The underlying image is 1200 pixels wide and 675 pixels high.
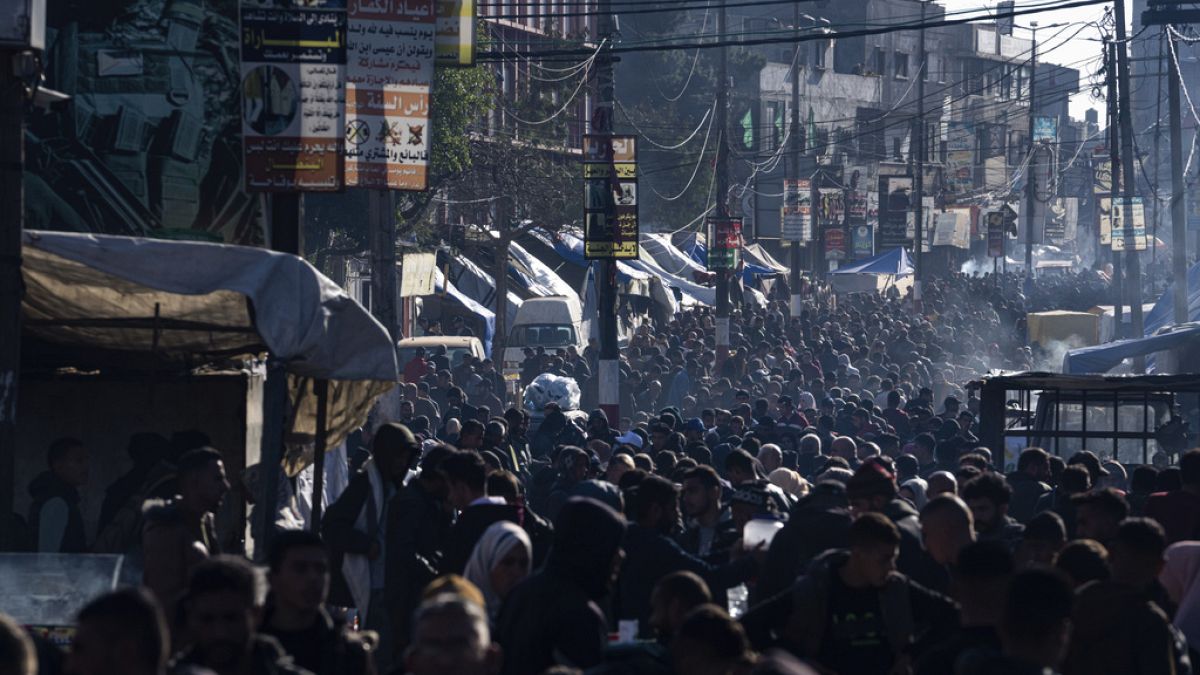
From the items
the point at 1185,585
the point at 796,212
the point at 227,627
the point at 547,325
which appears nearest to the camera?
the point at 227,627

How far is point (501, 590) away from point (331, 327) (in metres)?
2.24

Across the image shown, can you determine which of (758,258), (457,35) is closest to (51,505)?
(457,35)

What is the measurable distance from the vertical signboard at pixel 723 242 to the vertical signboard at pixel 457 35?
2118 centimetres

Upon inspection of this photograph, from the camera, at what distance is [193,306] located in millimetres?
9711

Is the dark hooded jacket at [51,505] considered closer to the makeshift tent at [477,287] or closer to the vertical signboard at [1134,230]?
the vertical signboard at [1134,230]

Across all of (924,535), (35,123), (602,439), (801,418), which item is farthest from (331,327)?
(801,418)

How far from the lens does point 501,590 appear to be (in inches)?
275

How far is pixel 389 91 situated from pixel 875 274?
56.8 m

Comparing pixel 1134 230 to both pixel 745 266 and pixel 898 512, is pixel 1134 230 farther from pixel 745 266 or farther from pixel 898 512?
pixel 898 512

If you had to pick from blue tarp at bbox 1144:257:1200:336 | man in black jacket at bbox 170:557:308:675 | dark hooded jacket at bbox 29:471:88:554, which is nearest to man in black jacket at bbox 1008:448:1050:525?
dark hooded jacket at bbox 29:471:88:554

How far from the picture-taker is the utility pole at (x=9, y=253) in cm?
848

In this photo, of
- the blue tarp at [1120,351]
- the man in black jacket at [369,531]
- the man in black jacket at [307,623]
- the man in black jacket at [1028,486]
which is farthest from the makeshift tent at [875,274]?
the man in black jacket at [307,623]

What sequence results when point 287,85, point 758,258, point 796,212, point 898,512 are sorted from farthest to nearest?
point 758,258
point 796,212
point 287,85
point 898,512

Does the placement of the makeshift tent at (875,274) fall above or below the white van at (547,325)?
above
